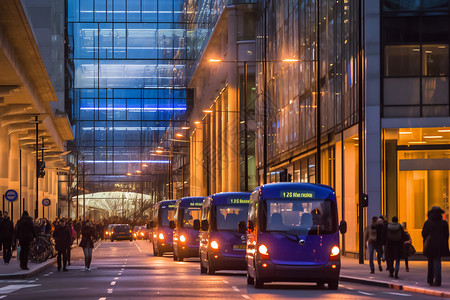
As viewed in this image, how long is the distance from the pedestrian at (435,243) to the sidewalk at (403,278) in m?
0.35

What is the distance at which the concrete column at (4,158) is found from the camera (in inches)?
2520

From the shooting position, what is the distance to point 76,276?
31.3 meters

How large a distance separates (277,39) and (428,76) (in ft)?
79.2

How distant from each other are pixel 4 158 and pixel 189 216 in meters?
23.3

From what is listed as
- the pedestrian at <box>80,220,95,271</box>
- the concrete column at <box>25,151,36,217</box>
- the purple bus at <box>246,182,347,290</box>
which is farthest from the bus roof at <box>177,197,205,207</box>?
the concrete column at <box>25,151,36,217</box>

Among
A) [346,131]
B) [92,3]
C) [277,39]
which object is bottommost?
[346,131]

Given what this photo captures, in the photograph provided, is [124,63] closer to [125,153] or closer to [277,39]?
[125,153]

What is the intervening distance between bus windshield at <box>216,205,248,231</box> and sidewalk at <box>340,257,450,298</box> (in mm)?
3566

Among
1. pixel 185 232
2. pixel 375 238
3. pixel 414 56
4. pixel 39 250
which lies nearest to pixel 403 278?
pixel 375 238

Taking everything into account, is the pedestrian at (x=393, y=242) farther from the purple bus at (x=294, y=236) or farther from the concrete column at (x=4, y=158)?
the concrete column at (x=4, y=158)

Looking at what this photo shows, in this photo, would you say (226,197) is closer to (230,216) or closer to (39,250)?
(230,216)

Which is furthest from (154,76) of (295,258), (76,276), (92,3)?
(295,258)

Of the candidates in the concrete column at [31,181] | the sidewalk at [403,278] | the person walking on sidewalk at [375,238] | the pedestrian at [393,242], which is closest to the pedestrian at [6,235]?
the sidewalk at [403,278]

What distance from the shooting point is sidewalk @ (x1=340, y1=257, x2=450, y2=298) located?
22.9 m
